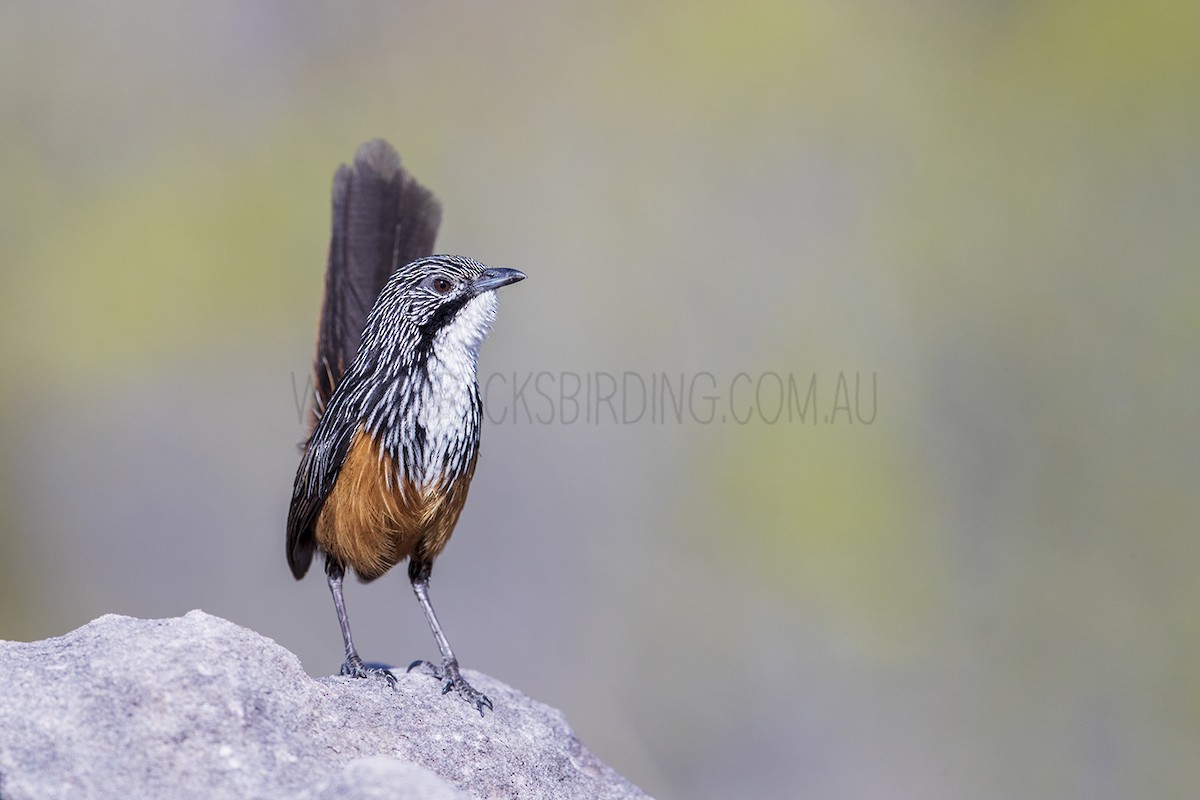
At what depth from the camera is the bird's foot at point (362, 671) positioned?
4495mm

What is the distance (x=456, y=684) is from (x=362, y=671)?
37 centimetres

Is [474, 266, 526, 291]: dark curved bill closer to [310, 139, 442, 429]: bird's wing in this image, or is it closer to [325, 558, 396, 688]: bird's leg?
[310, 139, 442, 429]: bird's wing

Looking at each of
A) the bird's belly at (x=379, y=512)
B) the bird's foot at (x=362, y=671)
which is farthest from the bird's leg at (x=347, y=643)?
the bird's belly at (x=379, y=512)

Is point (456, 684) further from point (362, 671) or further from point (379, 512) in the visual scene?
point (379, 512)

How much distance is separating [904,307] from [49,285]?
836 centimetres

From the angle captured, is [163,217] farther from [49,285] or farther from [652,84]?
[652,84]

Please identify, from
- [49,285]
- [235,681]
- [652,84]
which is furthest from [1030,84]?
[235,681]

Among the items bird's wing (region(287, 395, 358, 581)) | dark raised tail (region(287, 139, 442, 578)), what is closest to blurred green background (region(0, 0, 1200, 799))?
dark raised tail (region(287, 139, 442, 578))

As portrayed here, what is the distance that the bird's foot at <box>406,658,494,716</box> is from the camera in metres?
4.58

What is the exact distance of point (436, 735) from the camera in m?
4.12

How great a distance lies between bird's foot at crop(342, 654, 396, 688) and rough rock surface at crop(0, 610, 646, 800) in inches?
11.9

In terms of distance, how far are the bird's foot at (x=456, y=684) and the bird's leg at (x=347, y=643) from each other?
0.65 feet

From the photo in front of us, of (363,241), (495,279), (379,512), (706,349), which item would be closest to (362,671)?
(379,512)

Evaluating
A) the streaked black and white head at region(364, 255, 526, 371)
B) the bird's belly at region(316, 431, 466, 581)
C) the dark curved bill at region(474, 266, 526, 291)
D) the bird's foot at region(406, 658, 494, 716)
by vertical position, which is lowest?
the bird's foot at region(406, 658, 494, 716)
